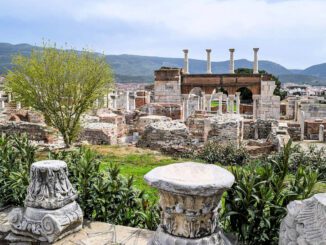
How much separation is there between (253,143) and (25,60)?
28.6 ft

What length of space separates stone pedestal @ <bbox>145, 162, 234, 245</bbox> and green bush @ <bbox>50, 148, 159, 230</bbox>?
1.50 m

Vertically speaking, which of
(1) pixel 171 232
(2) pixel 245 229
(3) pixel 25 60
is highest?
(3) pixel 25 60

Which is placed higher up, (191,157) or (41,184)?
(41,184)

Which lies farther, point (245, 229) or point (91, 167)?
point (91, 167)

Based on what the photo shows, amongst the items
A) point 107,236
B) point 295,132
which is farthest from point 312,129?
point 107,236

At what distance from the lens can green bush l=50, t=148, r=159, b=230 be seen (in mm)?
4859

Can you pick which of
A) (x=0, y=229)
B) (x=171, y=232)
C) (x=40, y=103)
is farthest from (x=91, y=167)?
(x=40, y=103)

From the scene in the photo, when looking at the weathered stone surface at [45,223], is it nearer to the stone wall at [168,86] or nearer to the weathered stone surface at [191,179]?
the weathered stone surface at [191,179]

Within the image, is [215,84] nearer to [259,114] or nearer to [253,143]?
[259,114]

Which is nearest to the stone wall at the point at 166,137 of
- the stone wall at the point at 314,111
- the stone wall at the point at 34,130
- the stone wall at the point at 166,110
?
the stone wall at the point at 34,130

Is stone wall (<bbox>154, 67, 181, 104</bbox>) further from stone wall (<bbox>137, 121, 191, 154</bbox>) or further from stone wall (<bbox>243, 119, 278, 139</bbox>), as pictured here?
stone wall (<bbox>137, 121, 191, 154</bbox>)

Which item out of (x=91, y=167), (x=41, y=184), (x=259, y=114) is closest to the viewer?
(x=41, y=184)

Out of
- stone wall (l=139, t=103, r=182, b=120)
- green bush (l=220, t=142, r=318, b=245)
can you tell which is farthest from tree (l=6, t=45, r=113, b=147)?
stone wall (l=139, t=103, r=182, b=120)

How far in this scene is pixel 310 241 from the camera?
2766 mm
